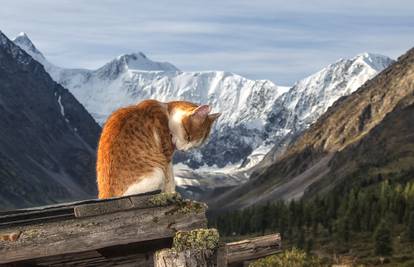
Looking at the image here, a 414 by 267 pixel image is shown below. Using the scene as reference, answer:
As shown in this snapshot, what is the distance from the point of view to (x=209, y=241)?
6.48 metres

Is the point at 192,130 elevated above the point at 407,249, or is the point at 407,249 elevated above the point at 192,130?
the point at 192,130

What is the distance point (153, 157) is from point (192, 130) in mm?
1101

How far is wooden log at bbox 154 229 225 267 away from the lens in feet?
21.0

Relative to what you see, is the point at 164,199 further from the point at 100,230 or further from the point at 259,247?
the point at 259,247

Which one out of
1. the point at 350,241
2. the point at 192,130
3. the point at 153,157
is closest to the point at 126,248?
the point at 153,157

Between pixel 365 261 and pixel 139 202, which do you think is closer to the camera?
pixel 139 202

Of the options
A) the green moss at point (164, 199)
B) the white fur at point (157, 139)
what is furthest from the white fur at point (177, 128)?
the green moss at point (164, 199)

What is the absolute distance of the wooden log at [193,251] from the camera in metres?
6.39

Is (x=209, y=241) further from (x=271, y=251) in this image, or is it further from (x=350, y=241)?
(x=350, y=241)

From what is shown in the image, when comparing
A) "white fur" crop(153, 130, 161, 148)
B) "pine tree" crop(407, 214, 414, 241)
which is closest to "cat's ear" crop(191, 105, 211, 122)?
"white fur" crop(153, 130, 161, 148)

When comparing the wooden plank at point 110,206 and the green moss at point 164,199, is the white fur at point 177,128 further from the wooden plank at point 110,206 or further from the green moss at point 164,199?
the wooden plank at point 110,206

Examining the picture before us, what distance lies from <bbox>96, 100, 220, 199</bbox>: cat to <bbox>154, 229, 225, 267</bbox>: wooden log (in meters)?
2.02

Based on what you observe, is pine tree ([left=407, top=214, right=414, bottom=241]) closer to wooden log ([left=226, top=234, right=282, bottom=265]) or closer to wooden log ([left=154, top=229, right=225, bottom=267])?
wooden log ([left=226, top=234, right=282, bottom=265])

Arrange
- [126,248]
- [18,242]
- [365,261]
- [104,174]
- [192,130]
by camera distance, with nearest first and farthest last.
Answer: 1. [18,242]
2. [126,248]
3. [104,174]
4. [192,130]
5. [365,261]
